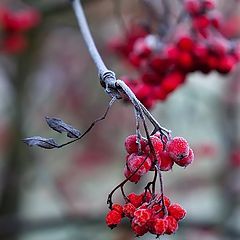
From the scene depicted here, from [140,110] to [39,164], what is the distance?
2.64 metres

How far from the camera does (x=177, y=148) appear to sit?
35.7 inches

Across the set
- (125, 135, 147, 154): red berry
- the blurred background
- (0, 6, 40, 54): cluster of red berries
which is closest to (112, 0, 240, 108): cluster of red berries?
(125, 135, 147, 154): red berry

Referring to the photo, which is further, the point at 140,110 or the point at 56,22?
the point at 56,22

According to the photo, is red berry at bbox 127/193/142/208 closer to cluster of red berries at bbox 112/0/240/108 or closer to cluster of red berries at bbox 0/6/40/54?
cluster of red berries at bbox 112/0/240/108

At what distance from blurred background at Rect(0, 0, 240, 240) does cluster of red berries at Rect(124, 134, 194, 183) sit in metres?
1.25

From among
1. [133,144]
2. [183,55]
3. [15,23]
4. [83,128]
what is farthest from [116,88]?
[83,128]

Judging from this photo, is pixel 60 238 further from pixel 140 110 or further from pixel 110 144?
pixel 140 110

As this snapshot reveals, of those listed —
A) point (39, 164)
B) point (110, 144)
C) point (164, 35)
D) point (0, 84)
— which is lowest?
point (164, 35)

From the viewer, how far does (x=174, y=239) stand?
10.8ft

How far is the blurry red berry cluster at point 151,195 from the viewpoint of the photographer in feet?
2.86

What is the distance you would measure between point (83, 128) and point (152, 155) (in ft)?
11.1

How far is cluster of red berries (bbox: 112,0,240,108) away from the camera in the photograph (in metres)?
1.41

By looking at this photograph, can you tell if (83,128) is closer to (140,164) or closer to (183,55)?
(183,55)

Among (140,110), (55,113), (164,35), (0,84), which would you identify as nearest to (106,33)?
(55,113)
